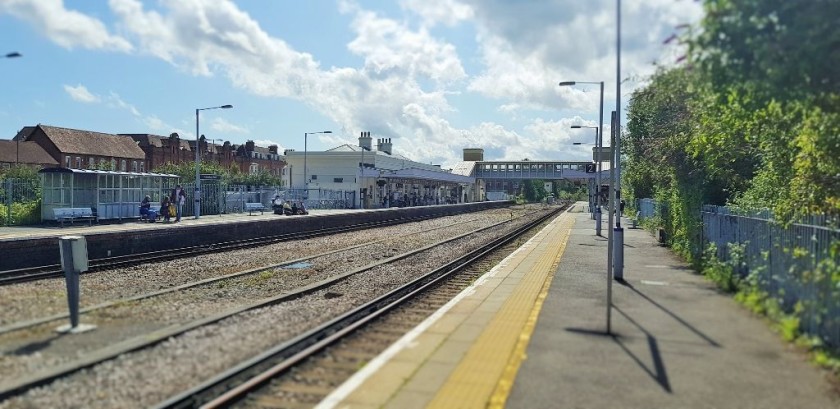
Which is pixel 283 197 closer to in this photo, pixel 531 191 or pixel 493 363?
pixel 493 363

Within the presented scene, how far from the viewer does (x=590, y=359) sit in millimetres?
7875

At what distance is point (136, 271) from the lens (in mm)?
17656

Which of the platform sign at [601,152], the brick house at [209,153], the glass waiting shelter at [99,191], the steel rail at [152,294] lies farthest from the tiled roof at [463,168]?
the steel rail at [152,294]

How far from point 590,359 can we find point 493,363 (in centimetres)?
115

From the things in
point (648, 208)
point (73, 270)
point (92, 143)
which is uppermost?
point (92, 143)

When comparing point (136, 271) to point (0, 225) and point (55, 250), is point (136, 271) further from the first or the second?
point (0, 225)

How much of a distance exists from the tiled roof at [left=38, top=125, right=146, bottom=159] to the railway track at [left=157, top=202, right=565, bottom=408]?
7474 centimetres

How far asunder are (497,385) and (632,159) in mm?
31382

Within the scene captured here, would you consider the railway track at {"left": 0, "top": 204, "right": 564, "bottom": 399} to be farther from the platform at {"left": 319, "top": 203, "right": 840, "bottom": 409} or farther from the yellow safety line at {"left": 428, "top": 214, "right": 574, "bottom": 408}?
the yellow safety line at {"left": 428, "top": 214, "right": 574, "bottom": 408}

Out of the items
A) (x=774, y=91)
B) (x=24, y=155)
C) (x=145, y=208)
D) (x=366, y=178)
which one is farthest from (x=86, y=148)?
(x=774, y=91)

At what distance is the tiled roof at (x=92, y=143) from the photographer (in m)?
76.4

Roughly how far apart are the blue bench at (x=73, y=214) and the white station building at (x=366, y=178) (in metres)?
25.2

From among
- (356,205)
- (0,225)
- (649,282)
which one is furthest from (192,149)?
(649,282)

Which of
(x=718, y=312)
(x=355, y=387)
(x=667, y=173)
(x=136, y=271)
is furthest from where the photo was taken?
(x=667, y=173)
